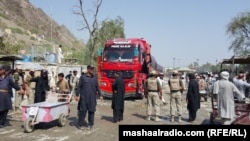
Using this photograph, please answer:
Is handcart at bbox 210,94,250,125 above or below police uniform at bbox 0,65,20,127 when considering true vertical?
below

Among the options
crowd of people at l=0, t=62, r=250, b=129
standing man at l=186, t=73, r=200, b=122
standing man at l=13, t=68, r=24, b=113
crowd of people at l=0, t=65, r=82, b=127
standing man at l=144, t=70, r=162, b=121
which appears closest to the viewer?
crowd of people at l=0, t=62, r=250, b=129

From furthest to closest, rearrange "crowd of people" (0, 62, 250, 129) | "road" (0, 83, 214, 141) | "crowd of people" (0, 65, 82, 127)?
"crowd of people" (0, 65, 82, 127), "road" (0, 83, 214, 141), "crowd of people" (0, 62, 250, 129)

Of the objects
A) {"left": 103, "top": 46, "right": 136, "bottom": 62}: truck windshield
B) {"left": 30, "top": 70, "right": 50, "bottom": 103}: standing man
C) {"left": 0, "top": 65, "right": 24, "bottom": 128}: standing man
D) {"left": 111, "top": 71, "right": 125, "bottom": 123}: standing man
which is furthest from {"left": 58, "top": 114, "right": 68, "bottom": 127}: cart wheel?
{"left": 103, "top": 46, "right": 136, "bottom": 62}: truck windshield

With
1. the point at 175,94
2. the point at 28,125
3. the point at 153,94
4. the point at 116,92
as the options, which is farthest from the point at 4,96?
the point at 175,94

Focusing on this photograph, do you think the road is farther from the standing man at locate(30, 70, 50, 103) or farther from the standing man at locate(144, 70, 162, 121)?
the standing man at locate(30, 70, 50, 103)

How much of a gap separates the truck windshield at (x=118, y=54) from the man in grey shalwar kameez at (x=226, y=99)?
10865mm

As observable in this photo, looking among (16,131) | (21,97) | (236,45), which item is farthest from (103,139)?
(236,45)

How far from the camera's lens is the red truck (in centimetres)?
1892

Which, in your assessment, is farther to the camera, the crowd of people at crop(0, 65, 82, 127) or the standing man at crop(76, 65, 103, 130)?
the crowd of people at crop(0, 65, 82, 127)

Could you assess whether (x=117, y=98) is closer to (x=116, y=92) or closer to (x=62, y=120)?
(x=116, y=92)

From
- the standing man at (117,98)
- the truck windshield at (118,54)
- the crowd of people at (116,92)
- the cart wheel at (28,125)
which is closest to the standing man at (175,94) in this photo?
the crowd of people at (116,92)

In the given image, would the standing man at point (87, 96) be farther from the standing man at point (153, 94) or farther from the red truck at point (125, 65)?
the red truck at point (125, 65)

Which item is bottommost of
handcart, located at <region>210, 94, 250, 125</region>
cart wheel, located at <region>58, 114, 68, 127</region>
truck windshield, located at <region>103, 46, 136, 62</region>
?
cart wheel, located at <region>58, 114, 68, 127</region>

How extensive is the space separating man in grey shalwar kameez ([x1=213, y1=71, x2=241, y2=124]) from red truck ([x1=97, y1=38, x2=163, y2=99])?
10401 mm
